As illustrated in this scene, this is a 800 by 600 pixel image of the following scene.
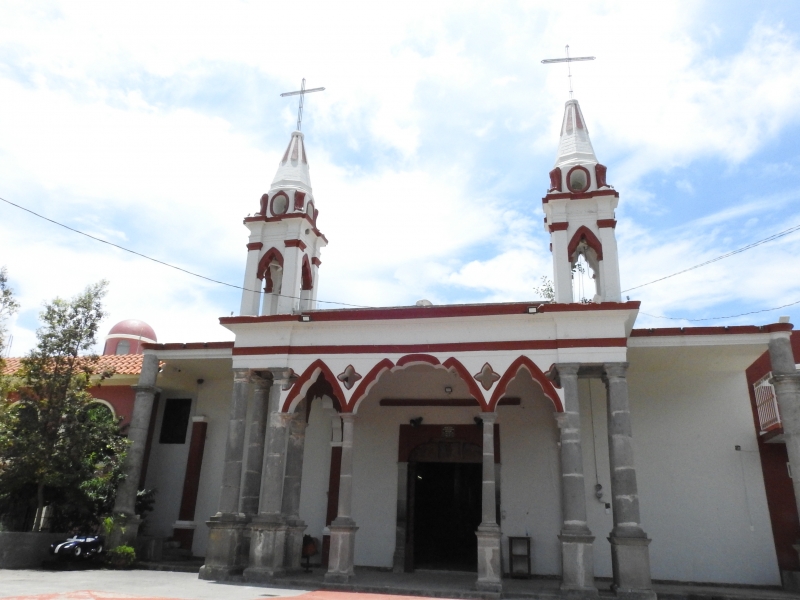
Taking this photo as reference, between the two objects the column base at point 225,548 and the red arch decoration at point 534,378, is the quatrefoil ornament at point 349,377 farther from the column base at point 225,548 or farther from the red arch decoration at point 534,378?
the column base at point 225,548

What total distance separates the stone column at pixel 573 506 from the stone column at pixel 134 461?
8.92 metres

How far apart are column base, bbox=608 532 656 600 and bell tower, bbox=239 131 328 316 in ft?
26.8

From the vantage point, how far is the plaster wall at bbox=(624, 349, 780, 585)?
1291 centimetres

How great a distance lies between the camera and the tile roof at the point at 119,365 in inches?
643

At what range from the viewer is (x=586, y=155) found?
557 inches

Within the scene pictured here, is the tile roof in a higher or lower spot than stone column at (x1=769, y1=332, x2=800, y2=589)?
higher

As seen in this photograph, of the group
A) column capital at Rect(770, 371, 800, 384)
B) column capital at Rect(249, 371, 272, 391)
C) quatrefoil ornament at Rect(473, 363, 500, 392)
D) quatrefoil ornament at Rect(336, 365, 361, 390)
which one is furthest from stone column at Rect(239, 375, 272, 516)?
column capital at Rect(770, 371, 800, 384)


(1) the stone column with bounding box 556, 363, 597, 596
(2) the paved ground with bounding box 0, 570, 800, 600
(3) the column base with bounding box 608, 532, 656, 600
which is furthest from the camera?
(1) the stone column with bounding box 556, 363, 597, 596

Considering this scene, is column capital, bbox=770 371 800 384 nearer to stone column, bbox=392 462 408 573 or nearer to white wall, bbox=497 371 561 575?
white wall, bbox=497 371 561 575

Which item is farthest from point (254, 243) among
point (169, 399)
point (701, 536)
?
point (701, 536)

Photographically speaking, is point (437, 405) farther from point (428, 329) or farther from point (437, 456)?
point (428, 329)

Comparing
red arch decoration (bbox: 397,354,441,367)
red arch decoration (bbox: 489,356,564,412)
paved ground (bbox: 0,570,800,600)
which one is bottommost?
paved ground (bbox: 0,570,800,600)

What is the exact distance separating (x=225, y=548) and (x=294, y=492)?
1.64m

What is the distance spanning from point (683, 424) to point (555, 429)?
2750 mm
